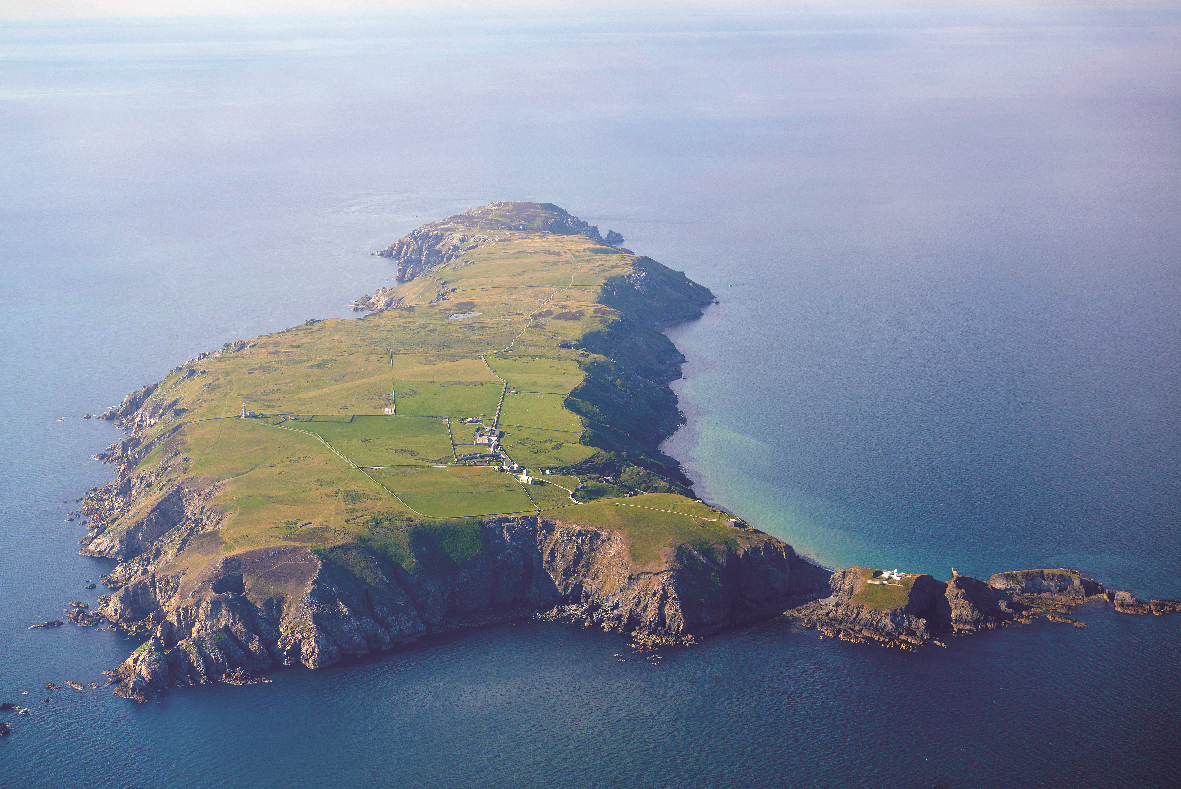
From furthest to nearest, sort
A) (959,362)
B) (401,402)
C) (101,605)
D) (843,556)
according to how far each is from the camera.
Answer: (959,362) < (401,402) < (843,556) < (101,605)

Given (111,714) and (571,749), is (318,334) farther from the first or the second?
(571,749)

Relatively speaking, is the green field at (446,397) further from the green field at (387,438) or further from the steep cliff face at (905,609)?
the steep cliff face at (905,609)

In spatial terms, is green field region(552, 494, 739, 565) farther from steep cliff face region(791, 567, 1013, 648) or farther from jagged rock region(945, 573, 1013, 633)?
jagged rock region(945, 573, 1013, 633)

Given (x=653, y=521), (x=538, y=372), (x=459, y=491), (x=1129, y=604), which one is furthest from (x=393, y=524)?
(x=1129, y=604)

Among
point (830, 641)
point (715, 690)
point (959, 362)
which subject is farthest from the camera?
point (959, 362)

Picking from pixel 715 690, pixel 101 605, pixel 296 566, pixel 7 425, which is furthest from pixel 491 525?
pixel 7 425

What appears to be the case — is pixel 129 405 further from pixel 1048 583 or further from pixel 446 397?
pixel 1048 583
